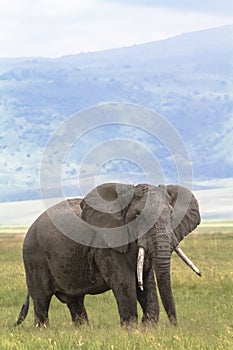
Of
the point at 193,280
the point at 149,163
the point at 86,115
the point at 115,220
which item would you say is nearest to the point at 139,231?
the point at 115,220

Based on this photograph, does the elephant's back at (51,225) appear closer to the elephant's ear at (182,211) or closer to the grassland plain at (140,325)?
the grassland plain at (140,325)

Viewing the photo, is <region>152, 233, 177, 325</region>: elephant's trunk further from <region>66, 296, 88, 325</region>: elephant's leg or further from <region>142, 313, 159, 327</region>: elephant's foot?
<region>66, 296, 88, 325</region>: elephant's leg

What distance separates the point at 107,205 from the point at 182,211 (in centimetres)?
118

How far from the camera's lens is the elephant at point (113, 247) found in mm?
12312

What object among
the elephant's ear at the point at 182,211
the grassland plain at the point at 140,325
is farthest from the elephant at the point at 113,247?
the grassland plain at the point at 140,325

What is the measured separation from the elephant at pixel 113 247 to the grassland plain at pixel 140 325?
1.57 ft

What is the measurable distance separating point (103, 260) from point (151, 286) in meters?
0.83

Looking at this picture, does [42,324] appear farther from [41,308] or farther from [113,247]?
[113,247]

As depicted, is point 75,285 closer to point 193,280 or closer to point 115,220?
point 115,220

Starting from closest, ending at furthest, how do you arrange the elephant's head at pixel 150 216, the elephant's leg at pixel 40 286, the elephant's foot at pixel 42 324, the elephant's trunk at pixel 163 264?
→ the elephant's trunk at pixel 163 264 < the elephant's head at pixel 150 216 < the elephant's foot at pixel 42 324 < the elephant's leg at pixel 40 286

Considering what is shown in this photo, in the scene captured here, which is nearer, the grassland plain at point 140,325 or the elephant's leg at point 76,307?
the grassland plain at point 140,325

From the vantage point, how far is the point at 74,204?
15.4m

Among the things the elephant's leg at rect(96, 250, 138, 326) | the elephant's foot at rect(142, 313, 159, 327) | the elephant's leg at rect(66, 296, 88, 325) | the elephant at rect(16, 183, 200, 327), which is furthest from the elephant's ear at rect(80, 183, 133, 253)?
the elephant's leg at rect(66, 296, 88, 325)

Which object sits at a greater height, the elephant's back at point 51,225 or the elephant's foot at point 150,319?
the elephant's back at point 51,225
